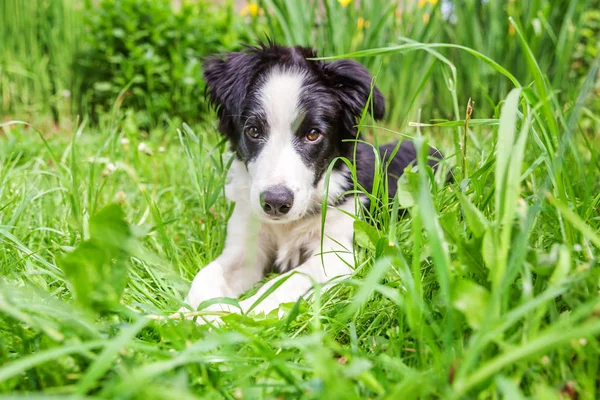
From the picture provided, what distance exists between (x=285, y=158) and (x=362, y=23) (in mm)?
2584

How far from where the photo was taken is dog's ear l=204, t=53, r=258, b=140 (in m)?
2.35

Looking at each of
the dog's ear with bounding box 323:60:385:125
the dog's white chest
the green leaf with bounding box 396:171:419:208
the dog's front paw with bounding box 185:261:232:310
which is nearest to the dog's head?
the dog's ear with bounding box 323:60:385:125

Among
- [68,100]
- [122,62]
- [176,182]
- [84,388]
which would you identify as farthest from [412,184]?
[68,100]

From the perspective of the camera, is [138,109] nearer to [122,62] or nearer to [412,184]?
[122,62]

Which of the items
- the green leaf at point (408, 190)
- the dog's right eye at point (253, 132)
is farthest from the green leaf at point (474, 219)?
the dog's right eye at point (253, 132)

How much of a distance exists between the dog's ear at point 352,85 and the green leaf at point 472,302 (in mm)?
1386

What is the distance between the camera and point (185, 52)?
4984mm

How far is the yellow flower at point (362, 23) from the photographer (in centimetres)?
411

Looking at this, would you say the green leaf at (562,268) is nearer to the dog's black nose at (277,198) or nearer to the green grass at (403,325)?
the green grass at (403,325)

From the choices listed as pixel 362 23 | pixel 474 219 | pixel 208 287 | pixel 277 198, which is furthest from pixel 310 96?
pixel 362 23

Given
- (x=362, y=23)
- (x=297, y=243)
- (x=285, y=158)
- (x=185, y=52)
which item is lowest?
(x=297, y=243)

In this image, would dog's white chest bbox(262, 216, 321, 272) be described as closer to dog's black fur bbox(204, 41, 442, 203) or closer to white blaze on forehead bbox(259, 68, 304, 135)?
dog's black fur bbox(204, 41, 442, 203)

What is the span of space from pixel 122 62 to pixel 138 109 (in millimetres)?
478

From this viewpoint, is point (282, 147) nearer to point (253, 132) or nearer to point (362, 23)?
point (253, 132)
